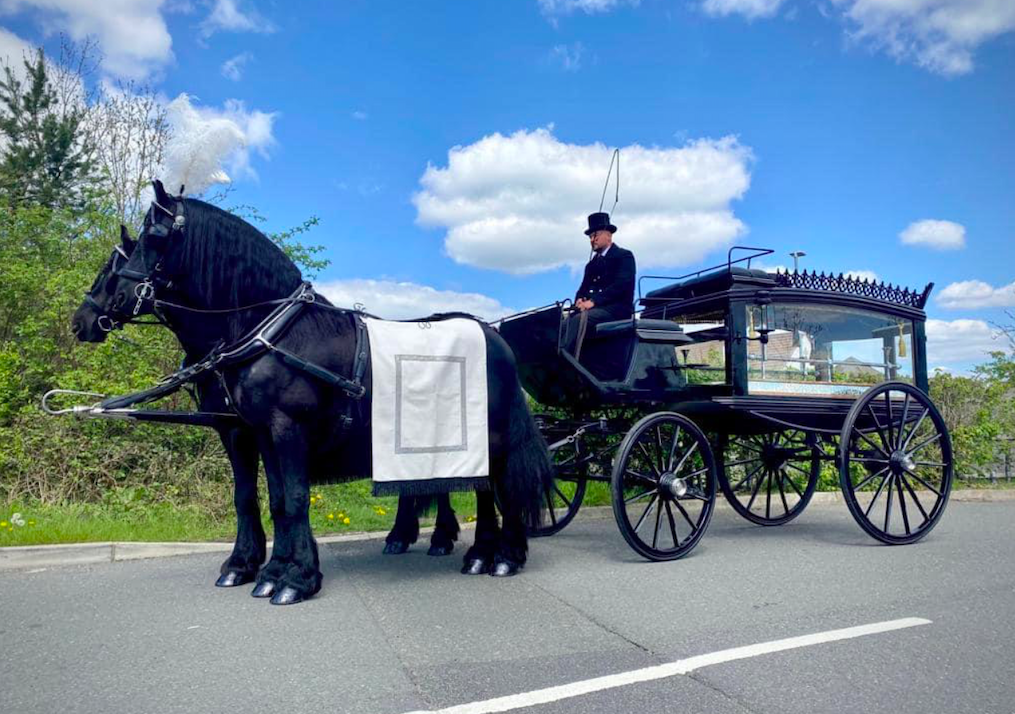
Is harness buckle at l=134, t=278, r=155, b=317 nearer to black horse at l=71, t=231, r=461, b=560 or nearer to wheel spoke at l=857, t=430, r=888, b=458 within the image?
black horse at l=71, t=231, r=461, b=560

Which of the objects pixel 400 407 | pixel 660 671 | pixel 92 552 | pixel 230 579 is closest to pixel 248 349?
pixel 400 407

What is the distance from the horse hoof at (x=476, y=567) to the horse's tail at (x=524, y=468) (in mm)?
417

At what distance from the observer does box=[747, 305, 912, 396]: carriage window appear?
619cm

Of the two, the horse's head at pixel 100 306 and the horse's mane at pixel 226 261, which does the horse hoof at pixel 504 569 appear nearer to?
the horse's mane at pixel 226 261

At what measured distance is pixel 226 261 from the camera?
4496 mm

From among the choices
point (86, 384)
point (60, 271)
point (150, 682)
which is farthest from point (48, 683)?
point (60, 271)

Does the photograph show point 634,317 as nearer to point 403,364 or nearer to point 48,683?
point 403,364

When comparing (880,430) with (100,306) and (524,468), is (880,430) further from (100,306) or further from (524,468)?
(100,306)

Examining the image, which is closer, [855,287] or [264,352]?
[264,352]

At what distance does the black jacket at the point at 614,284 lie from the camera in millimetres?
6242

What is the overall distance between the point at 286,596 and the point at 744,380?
3765 millimetres

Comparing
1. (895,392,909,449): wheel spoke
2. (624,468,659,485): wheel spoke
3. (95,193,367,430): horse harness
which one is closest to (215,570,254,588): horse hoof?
(95,193,367,430): horse harness

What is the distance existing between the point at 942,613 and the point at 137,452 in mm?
6819

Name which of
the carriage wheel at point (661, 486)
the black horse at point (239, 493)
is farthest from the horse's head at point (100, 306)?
the carriage wheel at point (661, 486)
